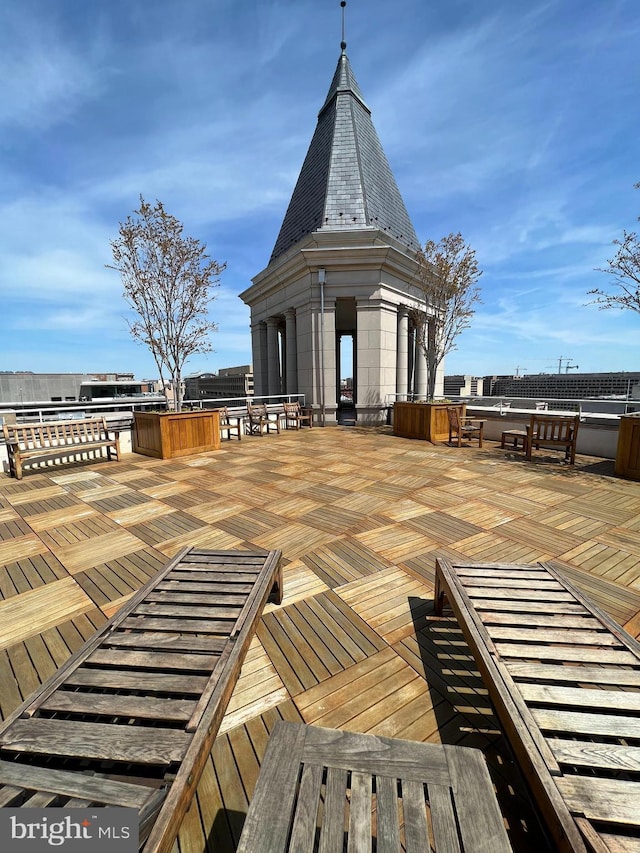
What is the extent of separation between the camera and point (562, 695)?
1.67 meters

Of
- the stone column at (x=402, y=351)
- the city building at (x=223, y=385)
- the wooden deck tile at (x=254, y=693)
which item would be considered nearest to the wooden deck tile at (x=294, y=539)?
the wooden deck tile at (x=254, y=693)

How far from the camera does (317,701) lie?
2.06 meters

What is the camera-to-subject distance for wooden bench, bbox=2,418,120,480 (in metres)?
6.88

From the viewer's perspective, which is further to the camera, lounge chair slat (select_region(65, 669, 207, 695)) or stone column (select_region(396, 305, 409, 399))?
stone column (select_region(396, 305, 409, 399))

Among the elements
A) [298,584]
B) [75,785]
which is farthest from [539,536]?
[75,785]

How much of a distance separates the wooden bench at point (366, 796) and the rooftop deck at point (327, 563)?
0.50m

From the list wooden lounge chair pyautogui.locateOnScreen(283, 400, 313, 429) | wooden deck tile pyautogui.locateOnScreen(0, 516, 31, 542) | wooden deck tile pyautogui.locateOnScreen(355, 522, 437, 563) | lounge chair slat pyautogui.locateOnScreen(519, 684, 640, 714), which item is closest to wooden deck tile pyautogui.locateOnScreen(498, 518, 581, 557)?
wooden deck tile pyautogui.locateOnScreen(355, 522, 437, 563)

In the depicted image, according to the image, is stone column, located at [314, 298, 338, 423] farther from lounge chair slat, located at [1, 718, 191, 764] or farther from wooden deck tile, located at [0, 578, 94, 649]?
lounge chair slat, located at [1, 718, 191, 764]

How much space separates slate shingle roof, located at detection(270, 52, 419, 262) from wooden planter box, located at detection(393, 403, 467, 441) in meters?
8.65

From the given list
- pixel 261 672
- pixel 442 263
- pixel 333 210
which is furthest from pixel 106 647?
pixel 333 210

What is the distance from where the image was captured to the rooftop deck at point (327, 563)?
1.93 m

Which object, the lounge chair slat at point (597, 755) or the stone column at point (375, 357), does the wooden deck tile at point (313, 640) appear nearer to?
the lounge chair slat at point (597, 755)

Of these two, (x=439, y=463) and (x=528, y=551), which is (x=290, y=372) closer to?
(x=439, y=463)

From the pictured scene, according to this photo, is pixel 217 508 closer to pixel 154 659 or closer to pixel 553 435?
pixel 154 659
